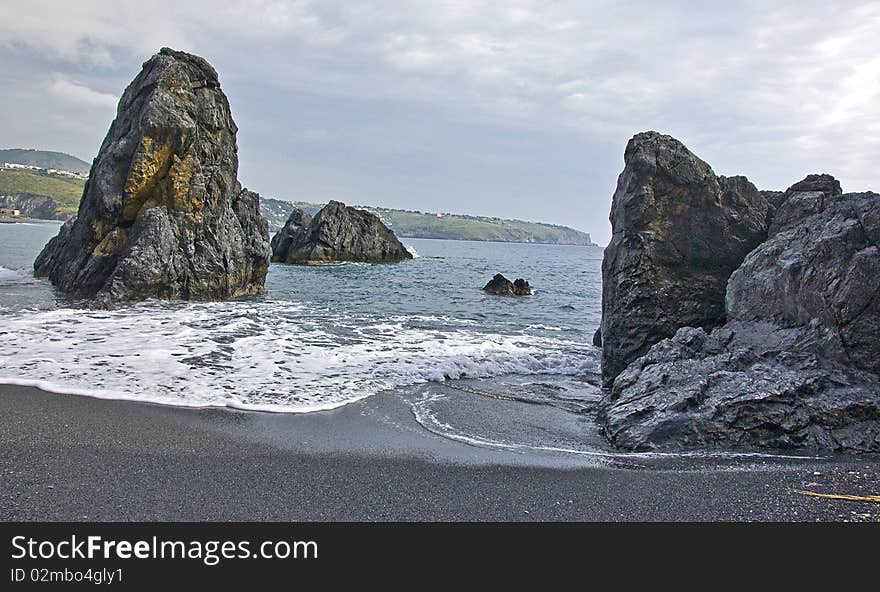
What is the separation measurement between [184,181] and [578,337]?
17464 mm

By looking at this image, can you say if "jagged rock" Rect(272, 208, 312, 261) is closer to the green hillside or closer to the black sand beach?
the black sand beach

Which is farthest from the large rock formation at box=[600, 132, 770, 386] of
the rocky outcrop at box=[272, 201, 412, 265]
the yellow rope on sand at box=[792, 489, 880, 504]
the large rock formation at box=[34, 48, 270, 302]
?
the rocky outcrop at box=[272, 201, 412, 265]

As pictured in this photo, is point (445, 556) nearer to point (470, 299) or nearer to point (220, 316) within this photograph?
point (220, 316)

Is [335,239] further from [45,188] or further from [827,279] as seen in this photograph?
[45,188]

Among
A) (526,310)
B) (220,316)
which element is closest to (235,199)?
(220,316)

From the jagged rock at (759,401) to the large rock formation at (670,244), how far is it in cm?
280

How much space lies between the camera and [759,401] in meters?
7.13

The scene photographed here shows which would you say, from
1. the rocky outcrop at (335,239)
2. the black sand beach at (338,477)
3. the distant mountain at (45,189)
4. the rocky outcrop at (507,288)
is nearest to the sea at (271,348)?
the black sand beach at (338,477)

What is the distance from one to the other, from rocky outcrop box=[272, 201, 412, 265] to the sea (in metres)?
35.6

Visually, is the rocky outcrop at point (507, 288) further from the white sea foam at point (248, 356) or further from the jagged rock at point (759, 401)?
the jagged rock at point (759, 401)

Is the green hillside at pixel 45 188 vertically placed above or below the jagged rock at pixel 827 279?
above

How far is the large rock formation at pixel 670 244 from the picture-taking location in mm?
11430

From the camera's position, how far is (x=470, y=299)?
1141 inches

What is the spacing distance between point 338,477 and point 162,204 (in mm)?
20864
